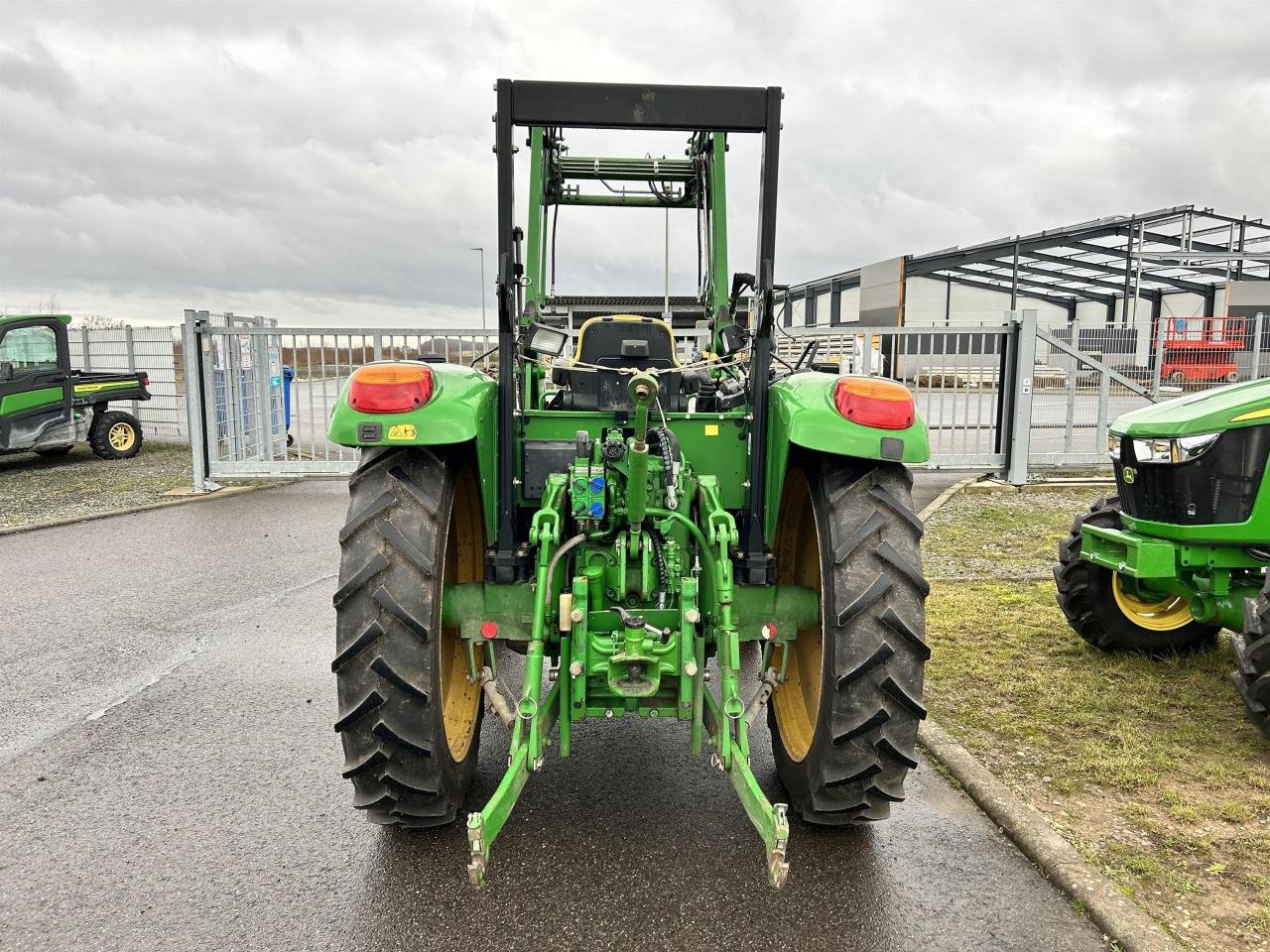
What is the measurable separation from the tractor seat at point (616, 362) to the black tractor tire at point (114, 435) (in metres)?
12.6

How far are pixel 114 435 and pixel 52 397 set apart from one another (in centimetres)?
136

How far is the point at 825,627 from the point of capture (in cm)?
292

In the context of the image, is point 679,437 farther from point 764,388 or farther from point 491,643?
point 491,643

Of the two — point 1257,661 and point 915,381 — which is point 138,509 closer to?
point 915,381

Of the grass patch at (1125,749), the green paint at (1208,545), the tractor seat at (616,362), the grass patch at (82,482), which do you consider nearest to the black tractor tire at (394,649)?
the tractor seat at (616,362)

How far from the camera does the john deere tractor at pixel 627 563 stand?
9.27ft

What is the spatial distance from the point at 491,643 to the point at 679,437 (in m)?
1.05

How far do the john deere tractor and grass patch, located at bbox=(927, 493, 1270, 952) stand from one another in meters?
0.85

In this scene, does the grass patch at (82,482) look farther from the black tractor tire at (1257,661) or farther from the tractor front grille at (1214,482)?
the black tractor tire at (1257,661)

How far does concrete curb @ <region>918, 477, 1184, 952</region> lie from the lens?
8.44ft

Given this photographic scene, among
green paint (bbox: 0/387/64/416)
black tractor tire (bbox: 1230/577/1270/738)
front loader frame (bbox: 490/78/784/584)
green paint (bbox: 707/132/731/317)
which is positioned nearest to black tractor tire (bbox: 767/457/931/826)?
front loader frame (bbox: 490/78/784/584)

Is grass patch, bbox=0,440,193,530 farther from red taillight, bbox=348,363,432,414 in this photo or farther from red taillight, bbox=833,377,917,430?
red taillight, bbox=833,377,917,430

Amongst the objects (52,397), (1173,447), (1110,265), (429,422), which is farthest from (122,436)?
(1110,265)

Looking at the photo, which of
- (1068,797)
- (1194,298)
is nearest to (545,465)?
(1068,797)
